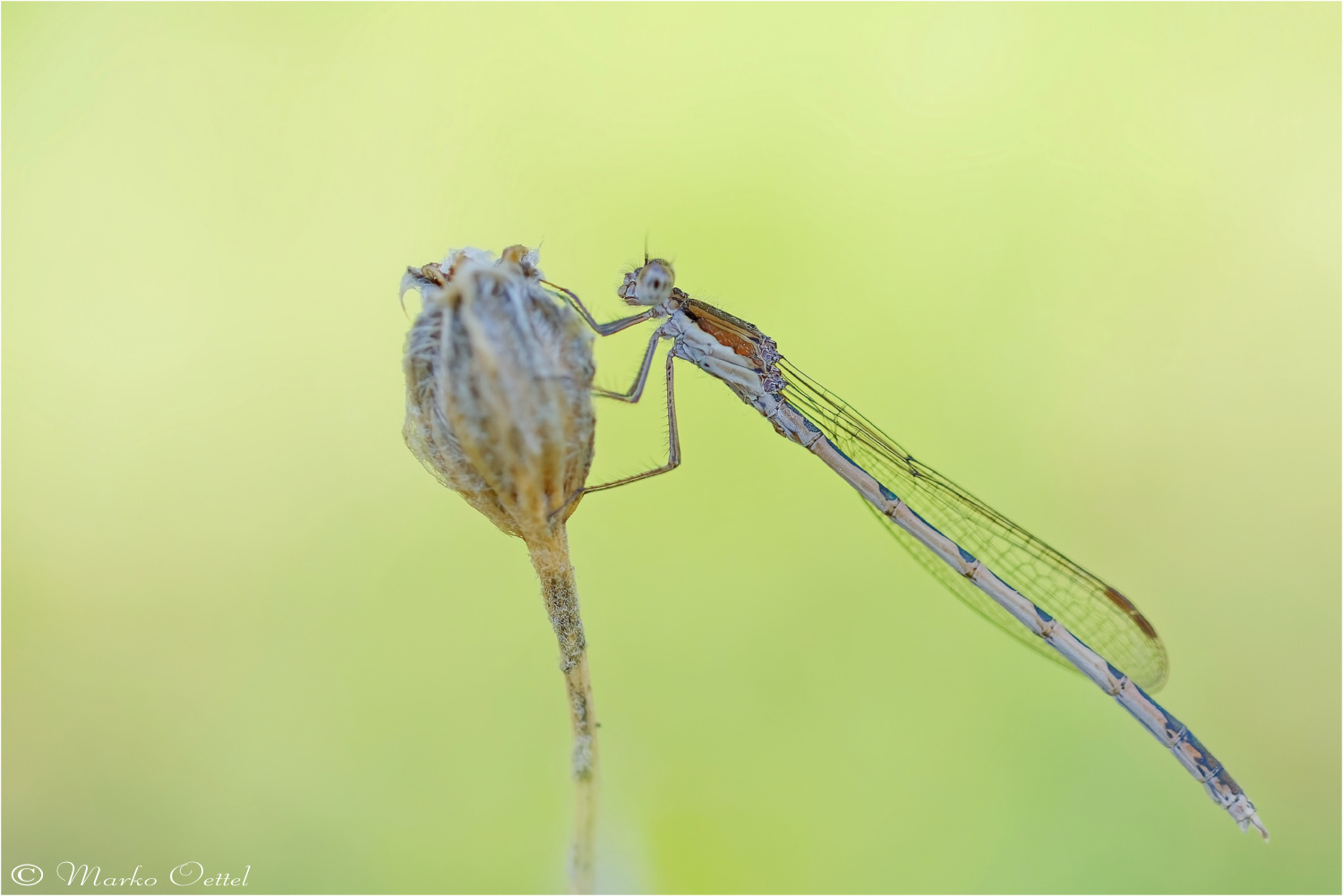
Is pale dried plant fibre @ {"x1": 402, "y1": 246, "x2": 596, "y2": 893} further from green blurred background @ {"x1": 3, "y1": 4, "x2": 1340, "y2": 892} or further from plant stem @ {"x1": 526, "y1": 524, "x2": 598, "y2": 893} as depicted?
green blurred background @ {"x1": 3, "y1": 4, "x2": 1340, "y2": 892}

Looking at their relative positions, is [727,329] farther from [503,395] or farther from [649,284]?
[503,395]

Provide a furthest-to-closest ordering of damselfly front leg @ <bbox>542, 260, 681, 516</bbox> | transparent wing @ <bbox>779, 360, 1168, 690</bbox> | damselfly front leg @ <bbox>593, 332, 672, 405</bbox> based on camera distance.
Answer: transparent wing @ <bbox>779, 360, 1168, 690</bbox>
damselfly front leg @ <bbox>542, 260, 681, 516</bbox>
damselfly front leg @ <bbox>593, 332, 672, 405</bbox>

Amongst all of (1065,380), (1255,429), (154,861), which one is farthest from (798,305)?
(154,861)

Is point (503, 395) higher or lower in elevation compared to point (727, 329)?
lower

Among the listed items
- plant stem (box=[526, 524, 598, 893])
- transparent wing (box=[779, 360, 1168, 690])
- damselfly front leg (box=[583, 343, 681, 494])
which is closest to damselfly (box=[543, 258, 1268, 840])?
transparent wing (box=[779, 360, 1168, 690])

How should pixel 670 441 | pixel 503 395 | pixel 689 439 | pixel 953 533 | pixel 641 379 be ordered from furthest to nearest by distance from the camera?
pixel 953 533
pixel 689 439
pixel 670 441
pixel 641 379
pixel 503 395

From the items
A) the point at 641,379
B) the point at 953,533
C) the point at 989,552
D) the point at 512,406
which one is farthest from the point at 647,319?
the point at 512,406

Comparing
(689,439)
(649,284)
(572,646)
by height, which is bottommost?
(572,646)
